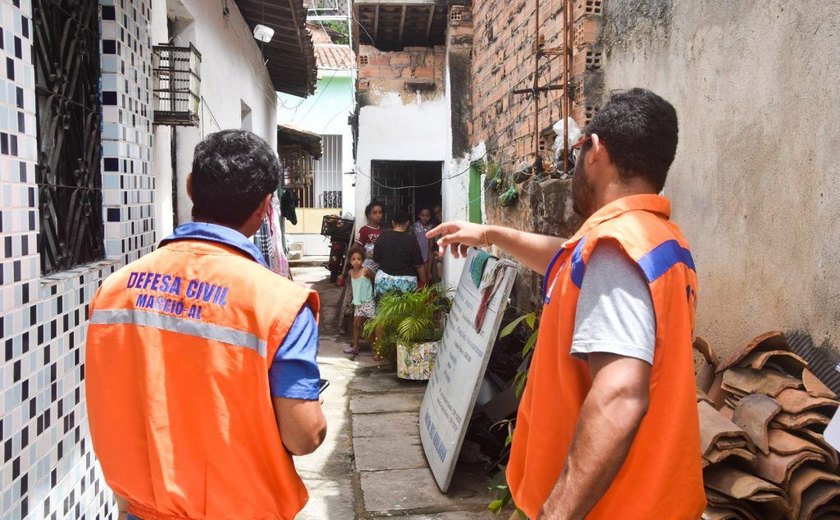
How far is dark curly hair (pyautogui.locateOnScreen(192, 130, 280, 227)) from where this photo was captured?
1.61 meters

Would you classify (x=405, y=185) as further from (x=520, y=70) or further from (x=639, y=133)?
(x=639, y=133)

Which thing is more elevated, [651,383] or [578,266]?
[578,266]

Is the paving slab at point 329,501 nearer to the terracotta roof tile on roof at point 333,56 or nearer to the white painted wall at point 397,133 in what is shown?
the white painted wall at point 397,133

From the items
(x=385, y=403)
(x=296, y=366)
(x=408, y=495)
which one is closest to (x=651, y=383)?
(x=296, y=366)

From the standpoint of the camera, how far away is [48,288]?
2.21 metres

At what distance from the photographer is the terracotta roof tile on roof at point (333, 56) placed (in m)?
21.2

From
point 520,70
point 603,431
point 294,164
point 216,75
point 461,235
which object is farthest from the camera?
point 294,164

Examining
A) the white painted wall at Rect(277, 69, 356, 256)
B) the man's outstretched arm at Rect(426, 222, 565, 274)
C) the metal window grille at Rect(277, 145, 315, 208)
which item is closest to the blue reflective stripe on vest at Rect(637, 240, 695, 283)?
the man's outstretched arm at Rect(426, 222, 565, 274)

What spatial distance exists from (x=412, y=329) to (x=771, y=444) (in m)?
4.26

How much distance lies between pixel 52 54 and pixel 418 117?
748cm

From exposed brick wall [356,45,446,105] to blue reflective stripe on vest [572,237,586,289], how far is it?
328 inches

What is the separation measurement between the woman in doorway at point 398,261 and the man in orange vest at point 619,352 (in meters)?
5.44

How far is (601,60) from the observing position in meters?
3.63

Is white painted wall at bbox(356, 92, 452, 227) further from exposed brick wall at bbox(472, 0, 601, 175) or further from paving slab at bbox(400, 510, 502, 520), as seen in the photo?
paving slab at bbox(400, 510, 502, 520)
